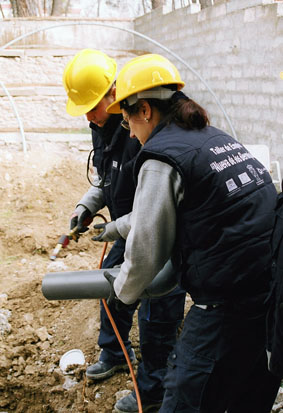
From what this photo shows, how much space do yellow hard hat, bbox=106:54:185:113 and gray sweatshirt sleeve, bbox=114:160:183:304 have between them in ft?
1.11

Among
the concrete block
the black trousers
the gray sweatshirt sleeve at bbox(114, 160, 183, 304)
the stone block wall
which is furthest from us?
the stone block wall

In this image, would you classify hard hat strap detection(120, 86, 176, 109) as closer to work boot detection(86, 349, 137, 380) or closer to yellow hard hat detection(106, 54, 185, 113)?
yellow hard hat detection(106, 54, 185, 113)

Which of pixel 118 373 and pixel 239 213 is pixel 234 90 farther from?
pixel 239 213

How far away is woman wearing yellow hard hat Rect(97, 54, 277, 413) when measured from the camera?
5.14 ft

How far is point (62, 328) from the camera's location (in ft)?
11.5

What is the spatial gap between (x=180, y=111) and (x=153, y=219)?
1.44 ft

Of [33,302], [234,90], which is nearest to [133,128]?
[33,302]

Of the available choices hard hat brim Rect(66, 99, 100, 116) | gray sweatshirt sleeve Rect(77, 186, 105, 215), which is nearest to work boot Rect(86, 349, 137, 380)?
gray sweatshirt sleeve Rect(77, 186, 105, 215)

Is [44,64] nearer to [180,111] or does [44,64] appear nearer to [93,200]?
[93,200]

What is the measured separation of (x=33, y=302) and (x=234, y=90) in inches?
169

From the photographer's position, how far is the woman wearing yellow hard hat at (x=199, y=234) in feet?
5.14

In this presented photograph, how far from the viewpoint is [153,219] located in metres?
1.56

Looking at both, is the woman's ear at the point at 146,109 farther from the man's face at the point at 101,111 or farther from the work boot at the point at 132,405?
the work boot at the point at 132,405

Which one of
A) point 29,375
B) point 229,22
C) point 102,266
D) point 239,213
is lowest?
point 29,375
